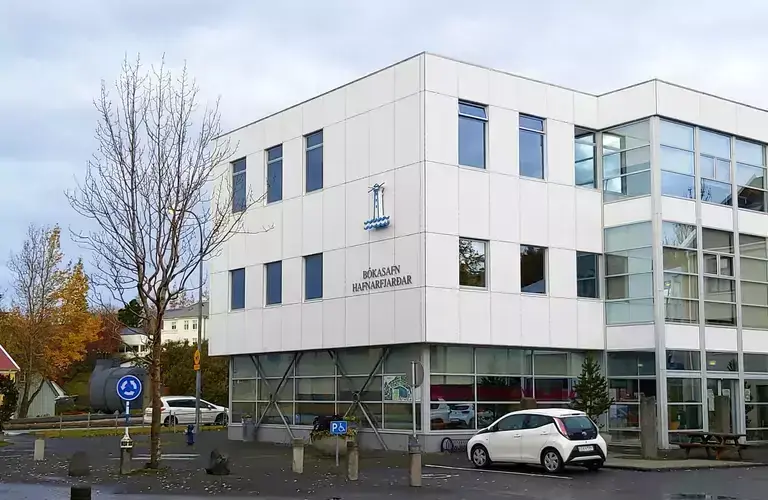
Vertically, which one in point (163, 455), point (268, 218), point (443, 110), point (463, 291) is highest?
point (443, 110)

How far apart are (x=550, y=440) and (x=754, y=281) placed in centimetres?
1530

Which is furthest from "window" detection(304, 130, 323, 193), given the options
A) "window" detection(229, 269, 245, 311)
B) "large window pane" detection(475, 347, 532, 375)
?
"large window pane" detection(475, 347, 532, 375)

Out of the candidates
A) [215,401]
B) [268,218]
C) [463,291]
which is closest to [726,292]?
[463,291]

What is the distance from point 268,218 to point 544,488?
19301 mm

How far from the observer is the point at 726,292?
112ft

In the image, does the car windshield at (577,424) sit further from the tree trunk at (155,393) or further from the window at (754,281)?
the window at (754,281)

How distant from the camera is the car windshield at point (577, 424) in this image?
23.2 metres

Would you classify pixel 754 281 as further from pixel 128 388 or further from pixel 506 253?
pixel 128 388

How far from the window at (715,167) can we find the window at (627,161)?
2310 millimetres

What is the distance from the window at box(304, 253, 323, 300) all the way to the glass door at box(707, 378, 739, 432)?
527 inches

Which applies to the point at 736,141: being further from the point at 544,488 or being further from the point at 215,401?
the point at 215,401

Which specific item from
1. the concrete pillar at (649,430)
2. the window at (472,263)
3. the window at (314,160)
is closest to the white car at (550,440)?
the concrete pillar at (649,430)

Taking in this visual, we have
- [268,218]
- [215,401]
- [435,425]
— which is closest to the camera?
[435,425]

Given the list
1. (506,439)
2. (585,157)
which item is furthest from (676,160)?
(506,439)
